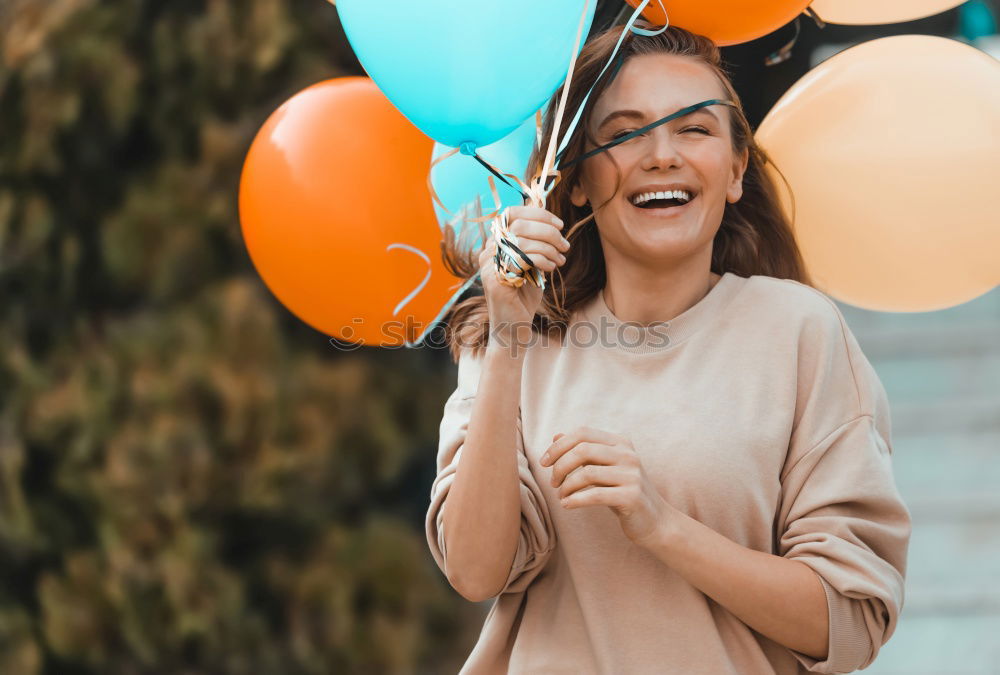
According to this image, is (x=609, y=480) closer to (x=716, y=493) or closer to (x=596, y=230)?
(x=716, y=493)

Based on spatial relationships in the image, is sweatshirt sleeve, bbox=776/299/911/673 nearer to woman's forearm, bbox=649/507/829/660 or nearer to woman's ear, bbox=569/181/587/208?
woman's forearm, bbox=649/507/829/660

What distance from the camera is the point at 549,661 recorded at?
1.47 meters

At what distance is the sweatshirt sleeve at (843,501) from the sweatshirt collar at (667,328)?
12 centimetres

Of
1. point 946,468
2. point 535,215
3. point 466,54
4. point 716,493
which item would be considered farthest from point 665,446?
point 946,468

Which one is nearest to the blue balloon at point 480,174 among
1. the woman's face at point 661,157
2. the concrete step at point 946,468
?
the woman's face at point 661,157

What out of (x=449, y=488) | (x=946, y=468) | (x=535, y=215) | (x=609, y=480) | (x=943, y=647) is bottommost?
(x=943, y=647)

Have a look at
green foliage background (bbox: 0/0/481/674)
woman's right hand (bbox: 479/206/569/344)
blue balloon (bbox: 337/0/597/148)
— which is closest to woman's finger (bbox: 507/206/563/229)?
woman's right hand (bbox: 479/206/569/344)

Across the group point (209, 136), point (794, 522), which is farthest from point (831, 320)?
point (209, 136)

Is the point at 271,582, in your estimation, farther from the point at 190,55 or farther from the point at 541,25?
the point at 541,25

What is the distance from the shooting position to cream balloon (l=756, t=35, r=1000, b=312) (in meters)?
1.66

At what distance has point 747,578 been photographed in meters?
1.37

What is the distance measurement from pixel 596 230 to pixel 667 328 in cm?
20

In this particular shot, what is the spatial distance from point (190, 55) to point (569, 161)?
1.97m

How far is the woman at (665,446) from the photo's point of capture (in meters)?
1.38
